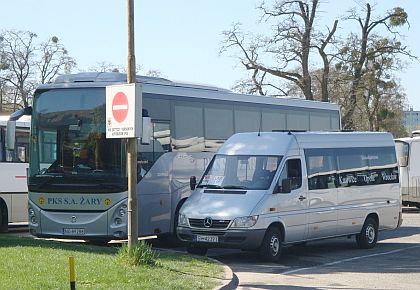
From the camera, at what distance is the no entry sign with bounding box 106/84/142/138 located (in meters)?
14.1

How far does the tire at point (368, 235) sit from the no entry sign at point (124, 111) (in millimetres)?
8389

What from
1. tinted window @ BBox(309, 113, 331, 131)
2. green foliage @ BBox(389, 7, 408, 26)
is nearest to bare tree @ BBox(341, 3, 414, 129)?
green foliage @ BBox(389, 7, 408, 26)

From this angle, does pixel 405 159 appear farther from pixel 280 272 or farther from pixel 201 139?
pixel 280 272

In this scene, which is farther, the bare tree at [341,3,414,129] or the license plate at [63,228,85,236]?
the bare tree at [341,3,414,129]

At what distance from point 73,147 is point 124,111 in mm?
4539

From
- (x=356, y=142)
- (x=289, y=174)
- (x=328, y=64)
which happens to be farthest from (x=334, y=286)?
(x=328, y=64)

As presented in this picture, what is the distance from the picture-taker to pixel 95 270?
1318 centimetres

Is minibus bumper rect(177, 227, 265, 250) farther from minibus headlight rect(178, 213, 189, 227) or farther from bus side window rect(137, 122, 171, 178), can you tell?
bus side window rect(137, 122, 171, 178)

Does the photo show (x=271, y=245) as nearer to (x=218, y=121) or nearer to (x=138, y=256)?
(x=138, y=256)

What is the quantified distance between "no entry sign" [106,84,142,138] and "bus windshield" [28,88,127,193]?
3723 mm

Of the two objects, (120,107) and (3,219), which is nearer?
(120,107)

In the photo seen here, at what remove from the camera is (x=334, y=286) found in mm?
13828

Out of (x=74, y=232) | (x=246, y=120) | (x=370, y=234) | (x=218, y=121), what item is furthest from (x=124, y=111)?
(x=370, y=234)

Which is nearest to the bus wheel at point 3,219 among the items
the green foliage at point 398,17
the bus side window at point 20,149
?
the bus side window at point 20,149
